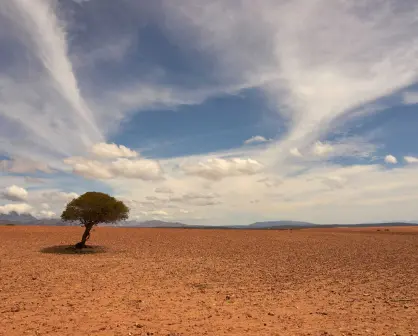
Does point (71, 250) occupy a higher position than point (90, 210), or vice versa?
point (90, 210)

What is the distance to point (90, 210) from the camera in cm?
3697

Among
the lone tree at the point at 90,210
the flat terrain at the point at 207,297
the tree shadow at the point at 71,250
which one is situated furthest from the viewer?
the lone tree at the point at 90,210

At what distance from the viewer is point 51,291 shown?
1719cm

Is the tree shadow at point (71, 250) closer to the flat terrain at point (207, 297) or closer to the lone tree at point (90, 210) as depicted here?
the lone tree at point (90, 210)

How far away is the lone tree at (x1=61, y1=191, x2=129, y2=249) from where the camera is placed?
37.0 meters

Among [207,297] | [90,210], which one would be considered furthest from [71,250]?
[207,297]

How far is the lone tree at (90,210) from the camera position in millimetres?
37031

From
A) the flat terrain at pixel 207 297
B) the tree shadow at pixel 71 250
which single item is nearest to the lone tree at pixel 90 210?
A: the tree shadow at pixel 71 250

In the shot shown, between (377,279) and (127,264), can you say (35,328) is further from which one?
(377,279)

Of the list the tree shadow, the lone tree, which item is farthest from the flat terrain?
the lone tree

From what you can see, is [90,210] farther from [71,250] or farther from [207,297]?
[207,297]

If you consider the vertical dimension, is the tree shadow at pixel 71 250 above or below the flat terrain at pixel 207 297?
above

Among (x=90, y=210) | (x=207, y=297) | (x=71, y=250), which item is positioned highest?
(x=90, y=210)

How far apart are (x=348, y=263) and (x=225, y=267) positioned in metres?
9.79
